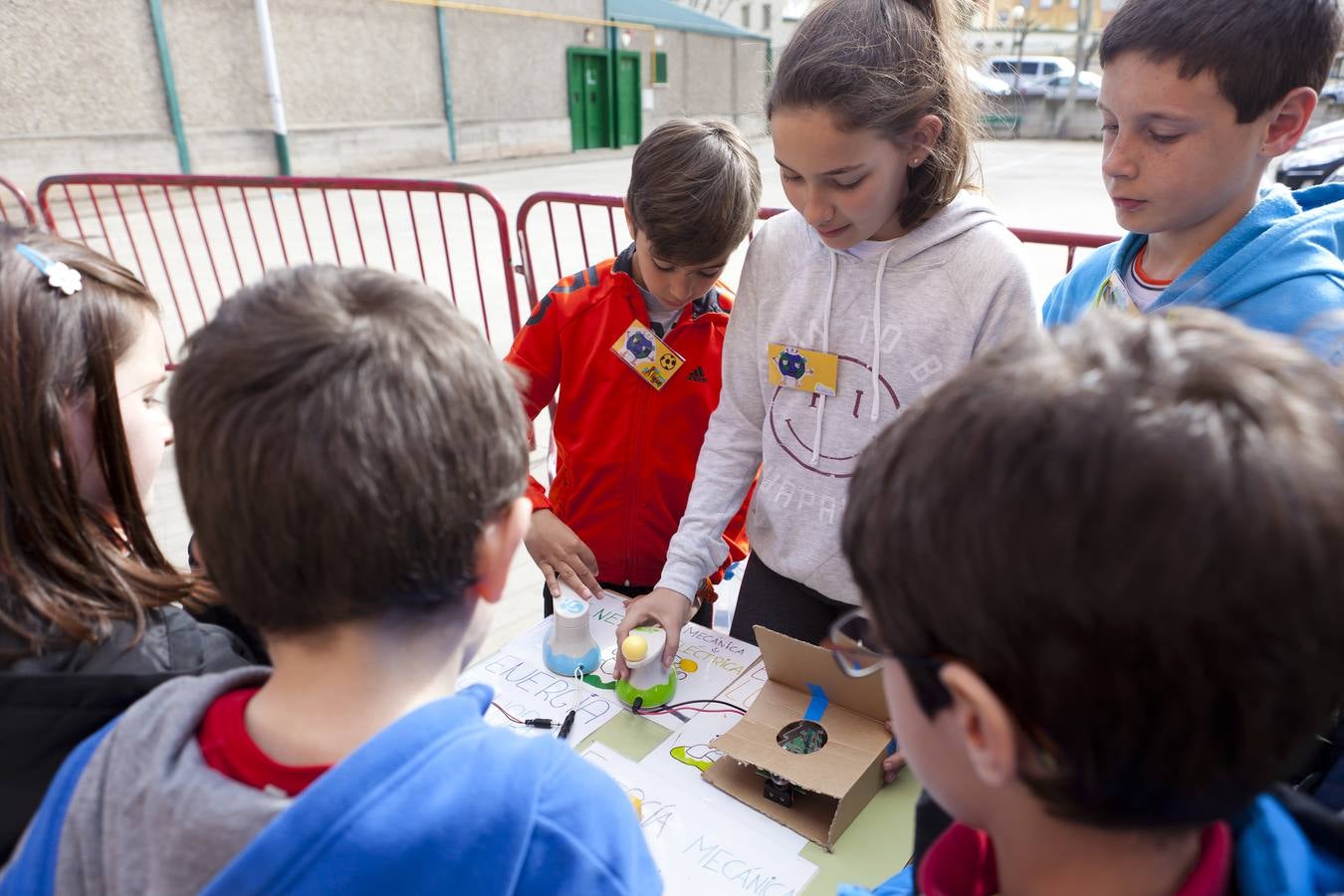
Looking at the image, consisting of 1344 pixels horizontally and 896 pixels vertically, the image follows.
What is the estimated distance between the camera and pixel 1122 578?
0.47 metres

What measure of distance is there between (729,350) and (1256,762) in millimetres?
1265

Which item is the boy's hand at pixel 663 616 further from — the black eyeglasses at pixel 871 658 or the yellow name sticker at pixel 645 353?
the black eyeglasses at pixel 871 658

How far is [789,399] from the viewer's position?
5.40 feet

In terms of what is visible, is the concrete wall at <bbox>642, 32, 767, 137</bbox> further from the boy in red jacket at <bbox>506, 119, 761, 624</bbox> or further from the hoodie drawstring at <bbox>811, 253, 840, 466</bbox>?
the hoodie drawstring at <bbox>811, 253, 840, 466</bbox>

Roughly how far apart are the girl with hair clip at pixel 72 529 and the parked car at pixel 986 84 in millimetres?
1359

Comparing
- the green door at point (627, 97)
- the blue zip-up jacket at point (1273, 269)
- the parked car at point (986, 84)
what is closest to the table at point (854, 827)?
the blue zip-up jacket at point (1273, 269)

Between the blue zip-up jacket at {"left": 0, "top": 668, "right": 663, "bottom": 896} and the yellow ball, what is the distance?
60cm

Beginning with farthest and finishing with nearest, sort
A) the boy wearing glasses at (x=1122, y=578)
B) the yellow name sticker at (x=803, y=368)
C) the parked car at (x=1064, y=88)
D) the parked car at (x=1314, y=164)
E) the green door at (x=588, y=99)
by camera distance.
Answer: the parked car at (x=1064, y=88) → the green door at (x=588, y=99) → the parked car at (x=1314, y=164) → the yellow name sticker at (x=803, y=368) → the boy wearing glasses at (x=1122, y=578)

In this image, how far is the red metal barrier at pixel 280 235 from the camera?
12.6ft

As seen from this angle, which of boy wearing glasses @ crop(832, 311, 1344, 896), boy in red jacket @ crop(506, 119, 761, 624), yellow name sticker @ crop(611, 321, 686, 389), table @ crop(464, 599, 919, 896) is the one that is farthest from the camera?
yellow name sticker @ crop(611, 321, 686, 389)

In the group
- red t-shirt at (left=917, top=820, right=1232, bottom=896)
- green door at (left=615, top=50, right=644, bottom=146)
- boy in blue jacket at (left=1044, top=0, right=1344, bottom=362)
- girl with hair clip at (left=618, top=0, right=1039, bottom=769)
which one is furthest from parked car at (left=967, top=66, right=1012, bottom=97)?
green door at (left=615, top=50, right=644, bottom=146)

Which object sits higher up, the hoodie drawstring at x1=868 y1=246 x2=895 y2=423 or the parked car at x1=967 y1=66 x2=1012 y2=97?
the parked car at x1=967 y1=66 x2=1012 y2=97

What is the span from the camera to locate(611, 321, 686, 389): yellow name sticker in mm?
1875

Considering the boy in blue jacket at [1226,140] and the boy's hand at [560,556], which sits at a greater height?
the boy in blue jacket at [1226,140]
